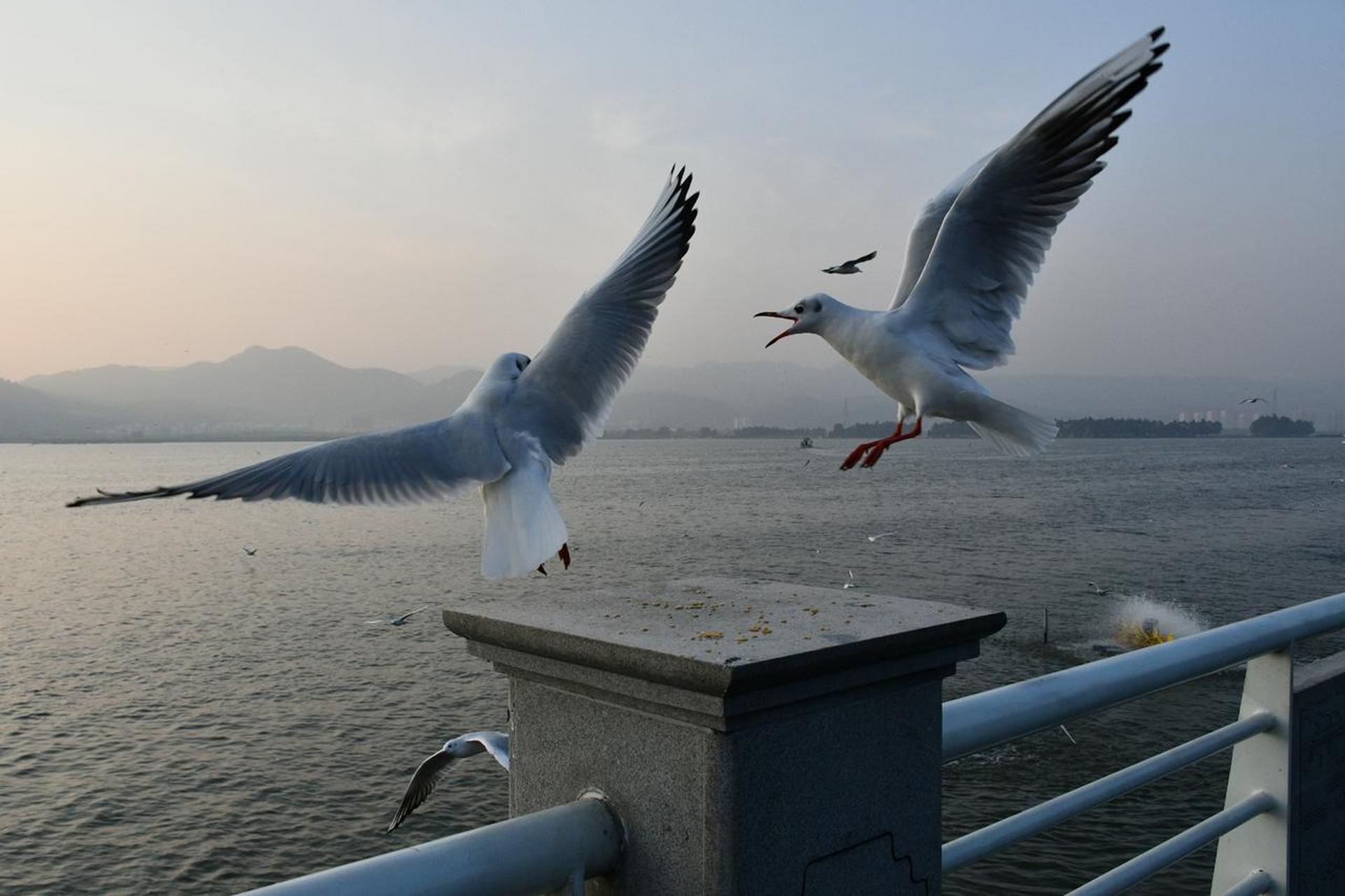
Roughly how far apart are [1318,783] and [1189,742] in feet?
2.87

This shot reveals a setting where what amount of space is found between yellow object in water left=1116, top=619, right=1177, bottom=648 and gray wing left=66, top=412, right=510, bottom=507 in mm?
31574

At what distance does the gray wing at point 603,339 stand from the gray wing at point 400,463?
152 mm

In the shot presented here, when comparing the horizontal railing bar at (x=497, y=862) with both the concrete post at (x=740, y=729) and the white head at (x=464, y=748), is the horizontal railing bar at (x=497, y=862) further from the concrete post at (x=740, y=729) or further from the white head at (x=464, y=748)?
the white head at (x=464, y=748)

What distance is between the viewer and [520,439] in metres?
2.16

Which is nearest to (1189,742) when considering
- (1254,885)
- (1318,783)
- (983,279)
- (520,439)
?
(1254,885)

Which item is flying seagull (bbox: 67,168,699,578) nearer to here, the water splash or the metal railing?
the metal railing

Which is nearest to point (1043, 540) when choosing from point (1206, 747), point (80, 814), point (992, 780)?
point (992, 780)

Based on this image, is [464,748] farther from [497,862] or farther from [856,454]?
[856,454]

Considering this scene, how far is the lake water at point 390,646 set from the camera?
19.9 metres

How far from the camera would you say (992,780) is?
2130cm

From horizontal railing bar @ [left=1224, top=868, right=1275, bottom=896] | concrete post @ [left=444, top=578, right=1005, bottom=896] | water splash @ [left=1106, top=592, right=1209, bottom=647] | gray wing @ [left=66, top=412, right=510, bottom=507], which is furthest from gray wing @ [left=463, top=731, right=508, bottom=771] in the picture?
water splash @ [left=1106, top=592, right=1209, bottom=647]

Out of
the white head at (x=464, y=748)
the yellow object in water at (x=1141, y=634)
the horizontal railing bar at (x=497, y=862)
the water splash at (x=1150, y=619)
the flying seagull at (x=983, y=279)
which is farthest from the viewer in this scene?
the water splash at (x=1150, y=619)

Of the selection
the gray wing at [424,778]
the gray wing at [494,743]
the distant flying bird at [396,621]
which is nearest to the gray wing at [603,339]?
the gray wing at [494,743]

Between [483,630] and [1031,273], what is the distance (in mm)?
1547
